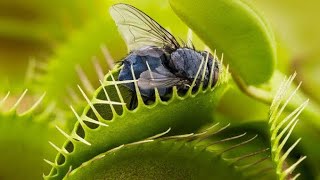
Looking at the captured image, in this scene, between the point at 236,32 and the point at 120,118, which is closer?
the point at 120,118

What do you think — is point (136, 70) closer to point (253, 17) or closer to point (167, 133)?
point (167, 133)

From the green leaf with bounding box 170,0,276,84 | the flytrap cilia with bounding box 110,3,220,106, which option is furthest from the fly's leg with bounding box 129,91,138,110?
the green leaf with bounding box 170,0,276,84

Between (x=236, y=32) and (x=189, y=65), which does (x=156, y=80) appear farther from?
(x=236, y=32)

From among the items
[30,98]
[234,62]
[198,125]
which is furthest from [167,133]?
[30,98]

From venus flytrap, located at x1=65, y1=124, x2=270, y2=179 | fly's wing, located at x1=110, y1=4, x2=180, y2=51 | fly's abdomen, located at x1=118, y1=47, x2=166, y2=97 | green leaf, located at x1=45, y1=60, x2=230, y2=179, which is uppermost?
fly's wing, located at x1=110, y1=4, x2=180, y2=51

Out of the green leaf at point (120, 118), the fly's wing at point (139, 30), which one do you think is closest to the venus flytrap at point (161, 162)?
the green leaf at point (120, 118)

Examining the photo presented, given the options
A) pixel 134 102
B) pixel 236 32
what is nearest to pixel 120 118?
pixel 134 102

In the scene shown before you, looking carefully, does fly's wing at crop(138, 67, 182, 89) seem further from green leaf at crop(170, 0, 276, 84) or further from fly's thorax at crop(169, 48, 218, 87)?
green leaf at crop(170, 0, 276, 84)
